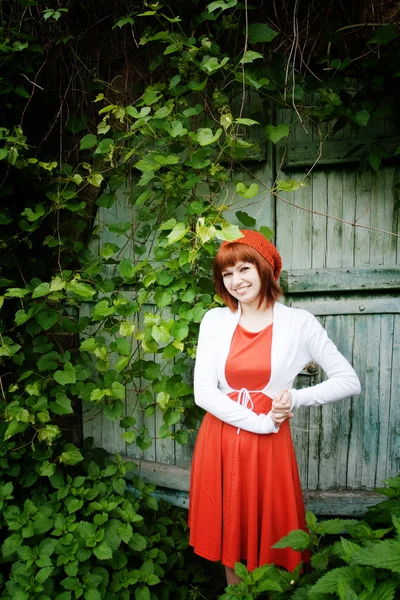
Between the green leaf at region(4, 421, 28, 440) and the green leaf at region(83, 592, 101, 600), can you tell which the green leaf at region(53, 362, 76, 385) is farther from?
the green leaf at region(83, 592, 101, 600)

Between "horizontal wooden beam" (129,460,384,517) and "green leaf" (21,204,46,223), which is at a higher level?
"green leaf" (21,204,46,223)

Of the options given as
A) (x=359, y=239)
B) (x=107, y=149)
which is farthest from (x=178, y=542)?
(x=107, y=149)

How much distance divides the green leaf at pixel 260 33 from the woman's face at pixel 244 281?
1.03m

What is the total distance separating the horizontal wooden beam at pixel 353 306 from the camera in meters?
2.33

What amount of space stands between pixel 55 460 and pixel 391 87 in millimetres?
2566

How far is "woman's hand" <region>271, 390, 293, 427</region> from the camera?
1.72 metres

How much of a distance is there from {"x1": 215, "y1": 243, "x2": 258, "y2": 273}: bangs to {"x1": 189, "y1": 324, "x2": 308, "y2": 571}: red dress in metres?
0.30

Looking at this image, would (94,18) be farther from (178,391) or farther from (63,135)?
(178,391)

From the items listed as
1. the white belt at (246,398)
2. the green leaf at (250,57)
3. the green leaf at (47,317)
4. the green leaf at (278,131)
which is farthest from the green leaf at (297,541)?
the green leaf at (250,57)

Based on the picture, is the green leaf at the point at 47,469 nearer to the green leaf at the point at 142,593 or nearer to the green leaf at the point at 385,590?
the green leaf at the point at 142,593

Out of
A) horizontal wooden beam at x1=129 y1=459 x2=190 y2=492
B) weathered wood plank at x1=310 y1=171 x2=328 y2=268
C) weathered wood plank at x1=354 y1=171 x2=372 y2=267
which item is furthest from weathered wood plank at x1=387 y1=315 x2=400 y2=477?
horizontal wooden beam at x1=129 y1=459 x2=190 y2=492

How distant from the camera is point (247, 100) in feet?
7.71

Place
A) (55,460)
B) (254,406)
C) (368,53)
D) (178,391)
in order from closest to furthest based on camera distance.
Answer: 1. (254,406)
2. (368,53)
3. (178,391)
4. (55,460)

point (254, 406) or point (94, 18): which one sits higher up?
point (94, 18)
